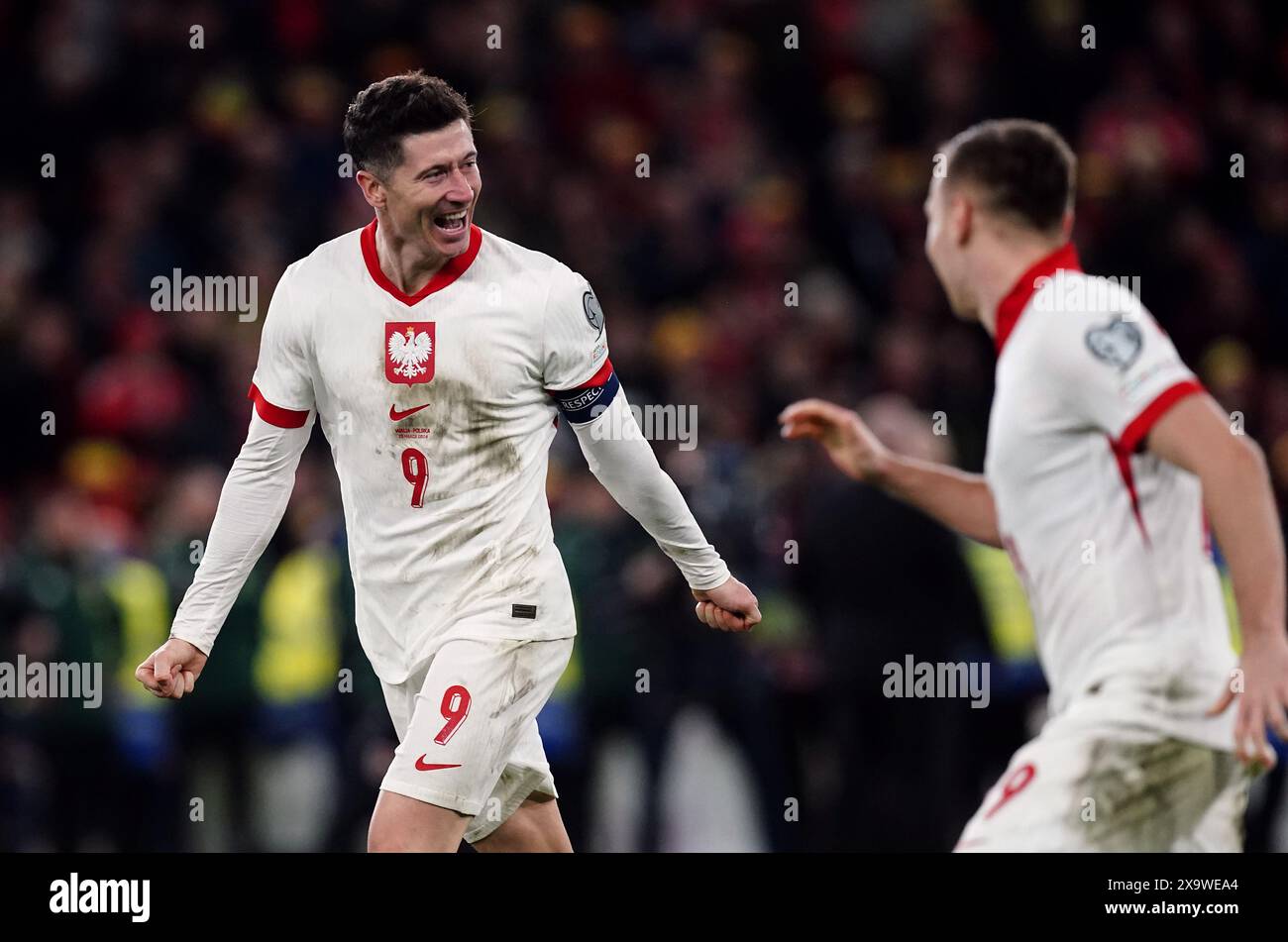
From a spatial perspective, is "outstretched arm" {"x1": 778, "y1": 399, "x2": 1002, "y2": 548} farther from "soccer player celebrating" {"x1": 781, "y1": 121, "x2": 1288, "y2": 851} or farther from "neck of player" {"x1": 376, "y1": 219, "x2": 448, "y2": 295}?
"neck of player" {"x1": 376, "y1": 219, "x2": 448, "y2": 295}

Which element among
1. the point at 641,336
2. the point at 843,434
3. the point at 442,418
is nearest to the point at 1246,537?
the point at 843,434

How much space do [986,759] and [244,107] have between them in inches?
242

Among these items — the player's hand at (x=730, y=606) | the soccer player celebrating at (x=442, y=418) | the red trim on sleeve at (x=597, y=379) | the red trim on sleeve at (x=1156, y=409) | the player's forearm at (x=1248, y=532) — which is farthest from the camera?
the player's hand at (x=730, y=606)

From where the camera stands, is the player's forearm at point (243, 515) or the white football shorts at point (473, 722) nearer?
the white football shorts at point (473, 722)

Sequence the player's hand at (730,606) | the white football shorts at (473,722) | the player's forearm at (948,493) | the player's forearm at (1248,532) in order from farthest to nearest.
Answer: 1. the player's hand at (730,606)
2. the white football shorts at (473,722)
3. the player's forearm at (948,493)
4. the player's forearm at (1248,532)

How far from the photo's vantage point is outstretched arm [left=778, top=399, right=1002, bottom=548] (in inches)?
172

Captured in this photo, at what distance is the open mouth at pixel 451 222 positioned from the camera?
15.7ft

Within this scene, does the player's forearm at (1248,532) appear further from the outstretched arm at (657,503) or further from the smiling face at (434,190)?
the smiling face at (434,190)

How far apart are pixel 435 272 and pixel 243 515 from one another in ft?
2.78

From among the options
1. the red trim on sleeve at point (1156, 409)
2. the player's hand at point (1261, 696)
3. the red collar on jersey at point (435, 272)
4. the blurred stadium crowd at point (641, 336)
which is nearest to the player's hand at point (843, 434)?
the red trim on sleeve at point (1156, 409)

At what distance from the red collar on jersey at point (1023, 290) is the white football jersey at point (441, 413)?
131 centimetres

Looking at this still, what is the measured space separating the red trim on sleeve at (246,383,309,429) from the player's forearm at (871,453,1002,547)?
158 cm

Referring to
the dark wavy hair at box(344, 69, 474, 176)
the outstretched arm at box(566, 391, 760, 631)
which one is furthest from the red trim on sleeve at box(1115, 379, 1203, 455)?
the dark wavy hair at box(344, 69, 474, 176)
